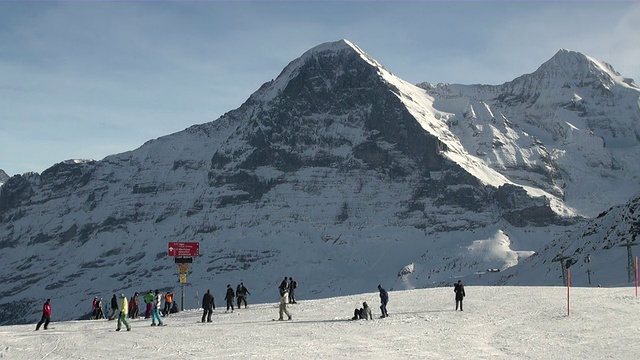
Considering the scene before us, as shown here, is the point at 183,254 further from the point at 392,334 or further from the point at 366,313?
the point at 392,334

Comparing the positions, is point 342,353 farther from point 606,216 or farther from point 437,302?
point 606,216

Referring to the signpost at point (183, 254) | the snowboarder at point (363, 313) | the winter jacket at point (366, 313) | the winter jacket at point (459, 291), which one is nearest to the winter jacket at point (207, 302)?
the snowboarder at point (363, 313)

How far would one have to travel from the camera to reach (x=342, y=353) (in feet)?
100

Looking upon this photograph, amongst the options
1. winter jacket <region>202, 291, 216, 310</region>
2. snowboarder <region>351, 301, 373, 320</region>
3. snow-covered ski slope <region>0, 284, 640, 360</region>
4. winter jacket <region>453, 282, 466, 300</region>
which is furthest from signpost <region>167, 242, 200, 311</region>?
winter jacket <region>453, 282, 466, 300</region>

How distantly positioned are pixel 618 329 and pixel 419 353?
9.77 meters

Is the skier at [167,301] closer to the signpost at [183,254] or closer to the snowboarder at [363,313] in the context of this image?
the signpost at [183,254]

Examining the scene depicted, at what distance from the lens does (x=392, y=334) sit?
115 ft

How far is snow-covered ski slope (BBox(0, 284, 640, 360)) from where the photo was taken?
30609mm

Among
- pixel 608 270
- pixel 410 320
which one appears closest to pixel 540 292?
pixel 410 320

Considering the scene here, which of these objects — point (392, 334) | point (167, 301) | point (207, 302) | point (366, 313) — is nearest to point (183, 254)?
point (167, 301)

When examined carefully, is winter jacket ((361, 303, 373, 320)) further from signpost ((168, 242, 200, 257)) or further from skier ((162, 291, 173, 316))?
signpost ((168, 242, 200, 257))

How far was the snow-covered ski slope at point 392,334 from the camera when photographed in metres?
30.6

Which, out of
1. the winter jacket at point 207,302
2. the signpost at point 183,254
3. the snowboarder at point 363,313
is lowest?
the snowboarder at point 363,313

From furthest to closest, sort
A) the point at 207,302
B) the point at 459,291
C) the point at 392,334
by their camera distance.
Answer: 1. the point at 207,302
2. the point at 459,291
3. the point at 392,334
